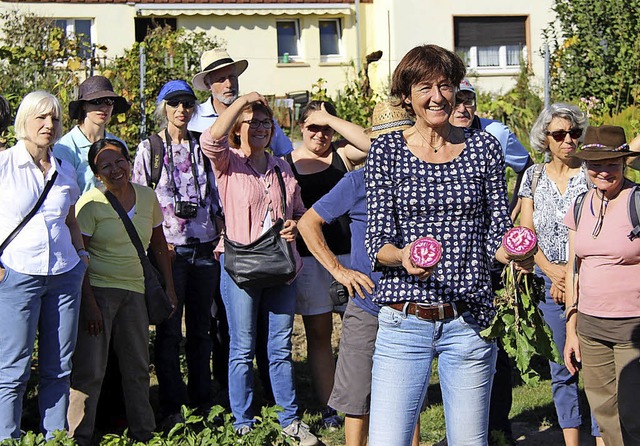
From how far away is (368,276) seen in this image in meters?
4.87

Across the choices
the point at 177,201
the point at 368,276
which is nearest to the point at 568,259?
the point at 368,276

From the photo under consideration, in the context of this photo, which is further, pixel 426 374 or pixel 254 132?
pixel 254 132

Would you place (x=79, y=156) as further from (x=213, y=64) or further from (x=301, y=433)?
(x=301, y=433)

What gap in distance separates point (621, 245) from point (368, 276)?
51.4 inches

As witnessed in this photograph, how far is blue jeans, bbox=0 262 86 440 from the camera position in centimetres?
509

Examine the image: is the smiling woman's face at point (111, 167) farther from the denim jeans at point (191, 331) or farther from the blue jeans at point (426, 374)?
the blue jeans at point (426, 374)

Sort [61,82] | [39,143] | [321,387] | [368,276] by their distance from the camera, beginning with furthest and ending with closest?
1. [61,82]
2. [321,387]
3. [39,143]
4. [368,276]

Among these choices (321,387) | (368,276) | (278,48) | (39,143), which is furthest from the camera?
(278,48)

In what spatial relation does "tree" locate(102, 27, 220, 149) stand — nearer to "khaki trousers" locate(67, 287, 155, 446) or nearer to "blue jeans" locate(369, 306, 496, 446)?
"khaki trousers" locate(67, 287, 155, 446)

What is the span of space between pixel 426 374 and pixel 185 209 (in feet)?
8.75

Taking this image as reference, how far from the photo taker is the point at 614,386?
5109mm

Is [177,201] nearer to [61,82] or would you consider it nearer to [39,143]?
[39,143]

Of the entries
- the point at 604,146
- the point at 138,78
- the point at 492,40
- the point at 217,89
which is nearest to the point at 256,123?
the point at 217,89

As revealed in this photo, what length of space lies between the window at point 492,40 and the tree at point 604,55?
43.3ft
